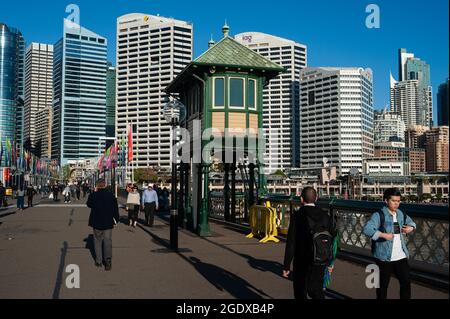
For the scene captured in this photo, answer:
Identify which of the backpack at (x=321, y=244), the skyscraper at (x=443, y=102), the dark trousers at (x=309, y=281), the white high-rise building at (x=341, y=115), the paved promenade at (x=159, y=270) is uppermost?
the white high-rise building at (x=341, y=115)

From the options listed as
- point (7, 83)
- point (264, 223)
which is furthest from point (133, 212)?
point (7, 83)

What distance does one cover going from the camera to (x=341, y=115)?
595 ft

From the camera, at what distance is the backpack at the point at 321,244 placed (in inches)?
220

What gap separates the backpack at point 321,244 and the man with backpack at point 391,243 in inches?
28.0

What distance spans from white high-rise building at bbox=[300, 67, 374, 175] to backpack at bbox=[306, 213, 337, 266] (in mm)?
175879

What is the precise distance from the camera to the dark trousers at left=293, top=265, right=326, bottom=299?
5754 millimetres

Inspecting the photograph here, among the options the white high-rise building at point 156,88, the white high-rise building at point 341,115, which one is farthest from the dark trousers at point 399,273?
the white high-rise building at point 156,88

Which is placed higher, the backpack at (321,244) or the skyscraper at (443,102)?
the skyscraper at (443,102)

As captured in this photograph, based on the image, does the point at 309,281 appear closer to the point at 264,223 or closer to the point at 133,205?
the point at 264,223

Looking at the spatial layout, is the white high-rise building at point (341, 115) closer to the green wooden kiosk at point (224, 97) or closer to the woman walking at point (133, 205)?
the green wooden kiosk at point (224, 97)

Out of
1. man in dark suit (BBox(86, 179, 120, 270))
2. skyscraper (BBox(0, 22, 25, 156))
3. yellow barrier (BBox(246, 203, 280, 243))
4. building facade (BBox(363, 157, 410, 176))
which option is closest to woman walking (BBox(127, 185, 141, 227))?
yellow barrier (BBox(246, 203, 280, 243))

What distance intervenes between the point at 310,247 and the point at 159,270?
16.7 ft
